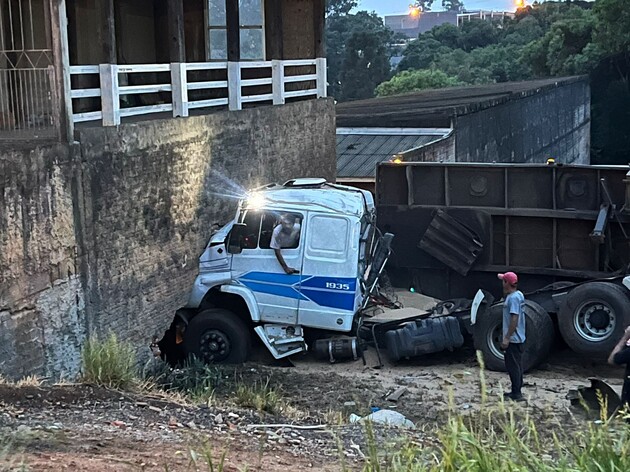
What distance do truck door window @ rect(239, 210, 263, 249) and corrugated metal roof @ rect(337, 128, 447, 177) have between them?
23.4ft

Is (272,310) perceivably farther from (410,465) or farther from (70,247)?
(410,465)

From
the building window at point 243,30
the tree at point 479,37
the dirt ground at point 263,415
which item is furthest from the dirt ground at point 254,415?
the tree at point 479,37

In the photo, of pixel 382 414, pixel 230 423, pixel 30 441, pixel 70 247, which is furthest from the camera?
pixel 70 247

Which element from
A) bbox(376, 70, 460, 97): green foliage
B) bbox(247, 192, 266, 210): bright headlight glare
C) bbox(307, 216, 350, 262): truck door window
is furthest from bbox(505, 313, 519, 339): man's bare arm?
bbox(376, 70, 460, 97): green foliage

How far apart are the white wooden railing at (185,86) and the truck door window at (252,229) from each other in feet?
6.43

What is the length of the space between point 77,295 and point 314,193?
3.66 m

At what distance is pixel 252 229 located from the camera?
521 inches

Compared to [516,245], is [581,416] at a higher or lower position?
lower

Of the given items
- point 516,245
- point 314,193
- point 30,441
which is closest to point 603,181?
point 516,245

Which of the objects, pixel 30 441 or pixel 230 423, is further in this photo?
pixel 230 423

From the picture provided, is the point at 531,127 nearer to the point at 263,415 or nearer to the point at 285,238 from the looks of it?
the point at 285,238

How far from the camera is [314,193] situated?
1322cm

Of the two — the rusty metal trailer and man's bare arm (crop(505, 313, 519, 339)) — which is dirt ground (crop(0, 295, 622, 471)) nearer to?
man's bare arm (crop(505, 313, 519, 339))

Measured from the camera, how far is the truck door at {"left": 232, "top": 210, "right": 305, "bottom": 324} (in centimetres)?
1294
